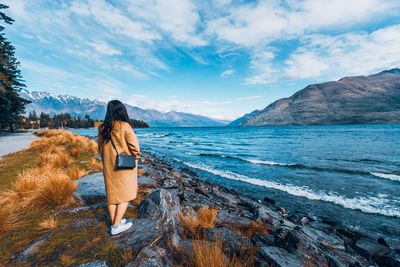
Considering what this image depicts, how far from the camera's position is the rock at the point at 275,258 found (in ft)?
8.10

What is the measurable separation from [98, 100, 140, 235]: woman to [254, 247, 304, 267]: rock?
2.45 metres

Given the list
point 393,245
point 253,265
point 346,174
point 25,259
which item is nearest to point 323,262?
point 253,265

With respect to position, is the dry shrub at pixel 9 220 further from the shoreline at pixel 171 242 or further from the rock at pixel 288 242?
the rock at pixel 288 242

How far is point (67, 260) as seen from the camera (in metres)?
2.51

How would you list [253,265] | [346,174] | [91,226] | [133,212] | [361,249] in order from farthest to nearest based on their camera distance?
[346,174] → [361,249] → [133,212] → [91,226] → [253,265]

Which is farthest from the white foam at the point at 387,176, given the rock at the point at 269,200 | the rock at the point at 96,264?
the rock at the point at 96,264

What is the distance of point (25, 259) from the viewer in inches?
101

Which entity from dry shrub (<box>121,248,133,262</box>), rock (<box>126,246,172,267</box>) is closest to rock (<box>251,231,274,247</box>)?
rock (<box>126,246,172,267</box>)

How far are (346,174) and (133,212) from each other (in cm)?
1483

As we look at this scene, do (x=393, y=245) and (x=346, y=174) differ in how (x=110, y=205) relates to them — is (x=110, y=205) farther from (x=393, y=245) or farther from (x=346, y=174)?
(x=346, y=174)

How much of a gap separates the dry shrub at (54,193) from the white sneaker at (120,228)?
2514 millimetres

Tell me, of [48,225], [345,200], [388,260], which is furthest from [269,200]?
[48,225]

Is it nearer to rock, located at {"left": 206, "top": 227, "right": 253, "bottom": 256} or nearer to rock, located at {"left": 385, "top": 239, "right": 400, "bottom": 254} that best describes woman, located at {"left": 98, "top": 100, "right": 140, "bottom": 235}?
rock, located at {"left": 206, "top": 227, "right": 253, "bottom": 256}

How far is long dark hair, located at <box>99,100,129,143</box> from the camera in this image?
309cm
